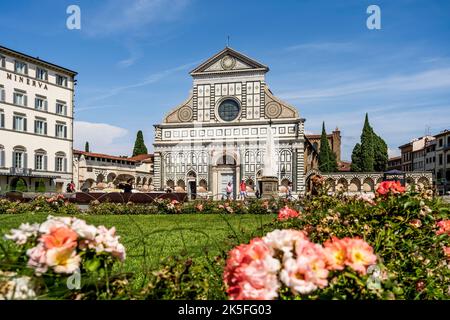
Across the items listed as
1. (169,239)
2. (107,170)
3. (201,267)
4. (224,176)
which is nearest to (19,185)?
(107,170)

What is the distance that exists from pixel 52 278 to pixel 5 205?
15120 millimetres

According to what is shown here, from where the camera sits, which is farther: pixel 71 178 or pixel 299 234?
pixel 71 178

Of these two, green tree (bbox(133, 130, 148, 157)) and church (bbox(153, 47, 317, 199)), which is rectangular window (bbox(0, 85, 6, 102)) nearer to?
church (bbox(153, 47, 317, 199))

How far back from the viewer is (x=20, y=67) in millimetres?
35844

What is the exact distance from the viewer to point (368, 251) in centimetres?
150

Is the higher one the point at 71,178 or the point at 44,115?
the point at 44,115

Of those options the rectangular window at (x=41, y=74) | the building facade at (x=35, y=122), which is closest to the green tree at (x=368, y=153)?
the building facade at (x=35, y=122)

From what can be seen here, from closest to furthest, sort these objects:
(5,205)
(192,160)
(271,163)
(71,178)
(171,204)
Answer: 1. (5,205)
2. (171,204)
3. (271,163)
4. (71,178)
5. (192,160)

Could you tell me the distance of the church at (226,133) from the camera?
42.7 m

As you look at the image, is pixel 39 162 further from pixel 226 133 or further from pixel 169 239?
pixel 169 239

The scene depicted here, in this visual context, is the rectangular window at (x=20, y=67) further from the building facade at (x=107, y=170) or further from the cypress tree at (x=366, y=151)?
the cypress tree at (x=366, y=151)

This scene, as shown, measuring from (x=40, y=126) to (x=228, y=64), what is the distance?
18.5 m

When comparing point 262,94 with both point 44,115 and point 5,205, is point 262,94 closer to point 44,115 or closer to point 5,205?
point 44,115

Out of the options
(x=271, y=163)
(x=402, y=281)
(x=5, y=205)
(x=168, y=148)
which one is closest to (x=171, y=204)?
(x=5, y=205)
